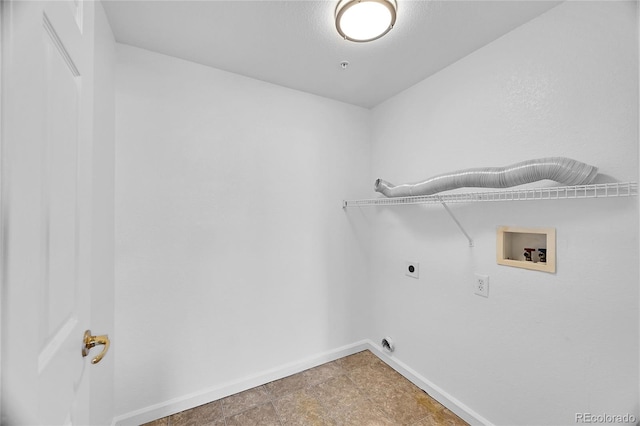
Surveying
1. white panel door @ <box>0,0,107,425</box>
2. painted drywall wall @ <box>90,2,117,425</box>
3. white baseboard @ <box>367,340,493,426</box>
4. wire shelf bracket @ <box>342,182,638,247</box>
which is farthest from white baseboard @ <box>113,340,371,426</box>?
wire shelf bracket @ <box>342,182,638,247</box>

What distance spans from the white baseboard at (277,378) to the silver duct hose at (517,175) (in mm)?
1456

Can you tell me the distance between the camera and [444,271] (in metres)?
1.84

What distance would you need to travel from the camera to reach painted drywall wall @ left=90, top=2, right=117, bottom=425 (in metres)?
1.23

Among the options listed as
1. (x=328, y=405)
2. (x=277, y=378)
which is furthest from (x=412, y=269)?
(x=277, y=378)

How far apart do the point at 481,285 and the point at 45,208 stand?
1981 millimetres

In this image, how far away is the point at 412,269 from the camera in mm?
2092

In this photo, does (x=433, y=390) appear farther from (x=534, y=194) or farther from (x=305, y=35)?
(x=305, y=35)

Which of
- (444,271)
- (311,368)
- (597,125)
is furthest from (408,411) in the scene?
(597,125)

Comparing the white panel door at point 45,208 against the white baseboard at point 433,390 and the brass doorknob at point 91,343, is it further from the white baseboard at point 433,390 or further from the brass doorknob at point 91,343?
the white baseboard at point 433,390

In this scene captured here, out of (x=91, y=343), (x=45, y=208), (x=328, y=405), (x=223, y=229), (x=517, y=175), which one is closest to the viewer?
(x=45, y=208)

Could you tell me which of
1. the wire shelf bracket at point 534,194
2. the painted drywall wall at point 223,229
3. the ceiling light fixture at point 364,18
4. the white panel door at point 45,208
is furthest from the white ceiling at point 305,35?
the wire shelf bracket at point 534,194

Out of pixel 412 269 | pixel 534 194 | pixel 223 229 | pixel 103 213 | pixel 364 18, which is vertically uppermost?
pixel 364 18

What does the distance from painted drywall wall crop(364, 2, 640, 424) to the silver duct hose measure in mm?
155

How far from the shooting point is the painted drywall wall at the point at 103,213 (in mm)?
1227
